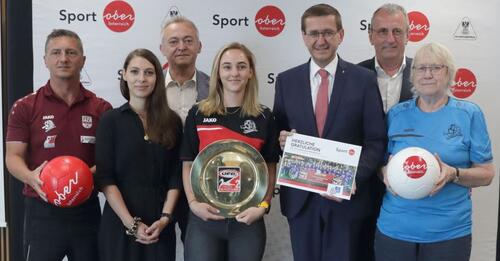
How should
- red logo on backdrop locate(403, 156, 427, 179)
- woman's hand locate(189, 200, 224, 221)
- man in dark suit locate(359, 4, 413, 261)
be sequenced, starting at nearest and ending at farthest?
red logo on backdrop locate(403, 156, 427, 179) → woman's hand locate(189, 200, 224, 221) → man in dark suit locate(359, 4, 413, 261)

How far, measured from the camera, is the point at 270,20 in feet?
10.3

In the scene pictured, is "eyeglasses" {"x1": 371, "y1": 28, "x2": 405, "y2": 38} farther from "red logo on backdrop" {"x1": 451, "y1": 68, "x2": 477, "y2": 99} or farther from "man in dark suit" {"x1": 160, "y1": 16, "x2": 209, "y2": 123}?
"man in dark suit" {"x1": 160, "y1": 16, "x2": 209, "y2": 123}

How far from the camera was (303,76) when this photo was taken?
2211 millimetres

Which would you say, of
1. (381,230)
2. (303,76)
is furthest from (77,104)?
(381,230)

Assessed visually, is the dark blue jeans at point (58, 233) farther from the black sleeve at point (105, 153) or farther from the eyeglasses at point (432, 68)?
the eyeglasses at point (432, 68)

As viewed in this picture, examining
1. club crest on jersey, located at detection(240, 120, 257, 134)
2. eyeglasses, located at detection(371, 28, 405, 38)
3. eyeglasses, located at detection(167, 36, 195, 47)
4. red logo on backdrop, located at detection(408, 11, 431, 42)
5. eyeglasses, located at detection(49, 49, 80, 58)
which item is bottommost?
club crest on jersey, located at detection(240, 120, 257, 134)

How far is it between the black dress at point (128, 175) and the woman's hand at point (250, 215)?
444 millimetres

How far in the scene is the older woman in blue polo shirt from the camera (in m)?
1.98

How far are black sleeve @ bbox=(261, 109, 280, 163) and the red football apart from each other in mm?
864

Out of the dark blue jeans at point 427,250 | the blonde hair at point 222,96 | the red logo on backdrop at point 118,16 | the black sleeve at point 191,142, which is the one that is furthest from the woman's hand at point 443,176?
the red logo on backdrop at point 118,16

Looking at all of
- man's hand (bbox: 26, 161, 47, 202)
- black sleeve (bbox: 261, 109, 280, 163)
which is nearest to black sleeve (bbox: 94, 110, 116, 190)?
man's hand (bbox: 26, 161, 47, 202)

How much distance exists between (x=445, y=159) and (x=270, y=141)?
2.64ft

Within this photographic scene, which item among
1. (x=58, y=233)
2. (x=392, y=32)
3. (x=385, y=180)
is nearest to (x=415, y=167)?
(x=385, y=180)

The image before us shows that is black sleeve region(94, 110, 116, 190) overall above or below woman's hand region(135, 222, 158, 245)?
above
